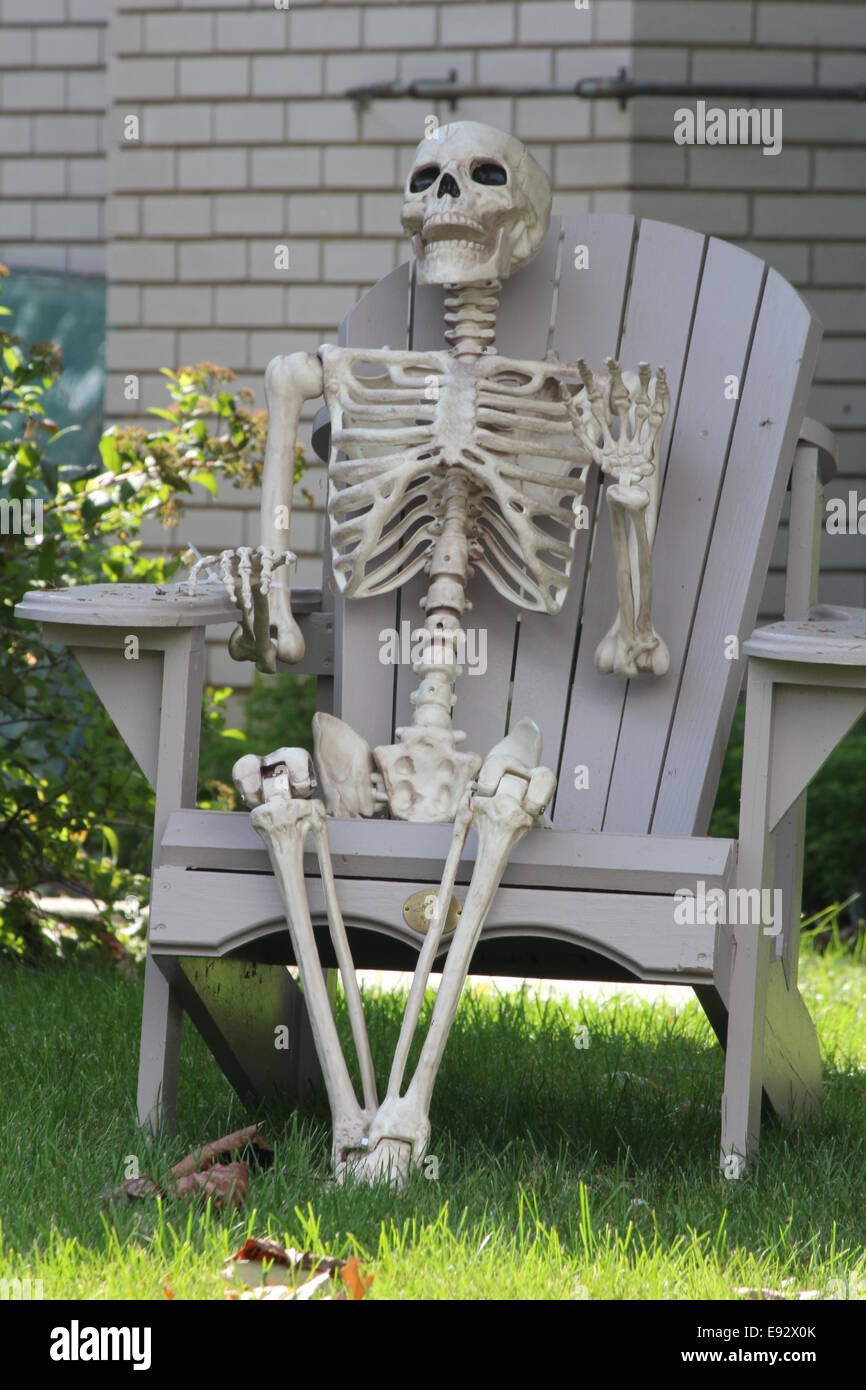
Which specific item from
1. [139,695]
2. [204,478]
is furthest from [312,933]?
[204,478]

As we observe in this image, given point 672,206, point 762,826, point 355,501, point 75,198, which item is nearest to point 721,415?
point 355,501

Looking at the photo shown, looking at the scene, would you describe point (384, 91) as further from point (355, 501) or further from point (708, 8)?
point (355, 501)

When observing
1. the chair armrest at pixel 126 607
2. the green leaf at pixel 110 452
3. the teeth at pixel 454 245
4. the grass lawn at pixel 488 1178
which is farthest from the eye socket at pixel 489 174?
the grass lawn at pixel 488 1178

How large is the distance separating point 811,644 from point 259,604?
86 cm

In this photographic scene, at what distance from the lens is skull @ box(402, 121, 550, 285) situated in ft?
9.57

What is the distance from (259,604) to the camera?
103 inches

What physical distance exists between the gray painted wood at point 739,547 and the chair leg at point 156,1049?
853 millimetres

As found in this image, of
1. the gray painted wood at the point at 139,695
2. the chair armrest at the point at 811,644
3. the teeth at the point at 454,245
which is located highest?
the teeth at the point at 454,245

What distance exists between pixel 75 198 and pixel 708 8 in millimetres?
2874

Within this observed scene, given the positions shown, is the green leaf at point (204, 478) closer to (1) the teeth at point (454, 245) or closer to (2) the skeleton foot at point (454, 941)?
(1) the teeth at point (454, 245)

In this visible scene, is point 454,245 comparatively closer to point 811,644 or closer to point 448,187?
point 448,187

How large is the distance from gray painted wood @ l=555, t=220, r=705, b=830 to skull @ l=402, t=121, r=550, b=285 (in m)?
0.23

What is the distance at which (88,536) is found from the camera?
4008 mm

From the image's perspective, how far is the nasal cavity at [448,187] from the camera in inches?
115
